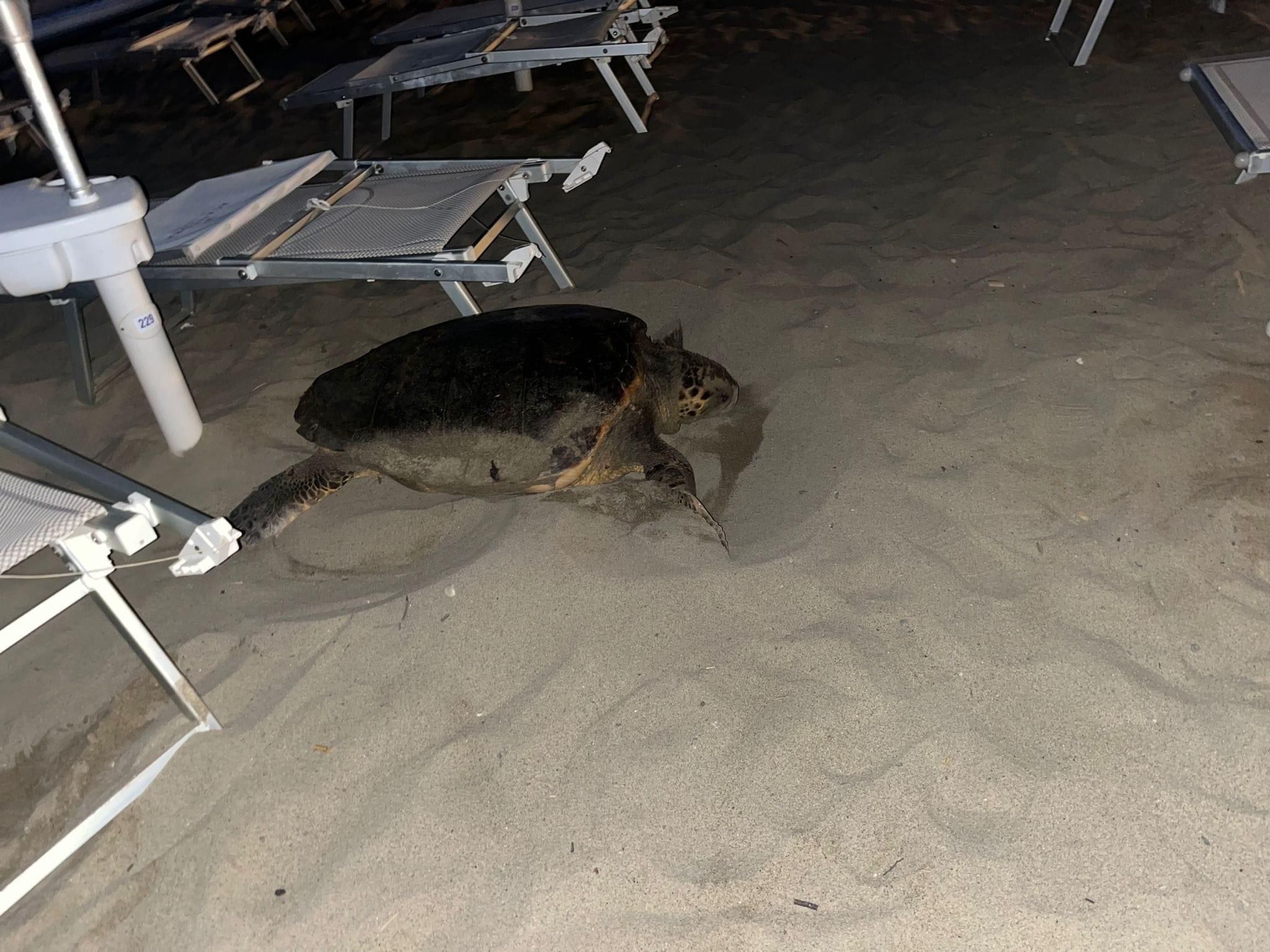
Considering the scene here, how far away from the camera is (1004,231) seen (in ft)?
11.6

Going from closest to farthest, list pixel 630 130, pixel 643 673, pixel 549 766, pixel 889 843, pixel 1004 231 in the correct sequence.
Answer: pixel 889 843 → pixel 549 766 → pixel 643 673 → pixel 1004 231 → pixel 630 130

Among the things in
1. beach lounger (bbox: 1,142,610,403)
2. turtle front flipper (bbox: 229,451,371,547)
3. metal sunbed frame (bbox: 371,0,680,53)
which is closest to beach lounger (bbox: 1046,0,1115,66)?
metal sunbed frame (bbox: 371,0,680,53)

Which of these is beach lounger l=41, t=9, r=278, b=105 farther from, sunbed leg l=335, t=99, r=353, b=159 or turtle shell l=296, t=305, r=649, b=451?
turtle shell l=296, t=305, r=649, b=451

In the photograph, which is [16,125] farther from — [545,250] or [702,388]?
[702,388]

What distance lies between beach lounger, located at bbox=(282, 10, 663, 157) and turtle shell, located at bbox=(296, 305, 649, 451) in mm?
2306

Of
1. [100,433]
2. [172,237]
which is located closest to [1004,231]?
[172,237]

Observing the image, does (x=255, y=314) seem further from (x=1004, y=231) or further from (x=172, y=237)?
(x=1004, y=231)

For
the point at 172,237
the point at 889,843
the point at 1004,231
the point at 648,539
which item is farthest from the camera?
the point at 1004,231

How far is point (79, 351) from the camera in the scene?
10.3ft

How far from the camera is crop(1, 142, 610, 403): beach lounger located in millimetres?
2602

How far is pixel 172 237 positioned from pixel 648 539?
79.9 inches

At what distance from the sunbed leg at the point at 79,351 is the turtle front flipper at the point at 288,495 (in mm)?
1142

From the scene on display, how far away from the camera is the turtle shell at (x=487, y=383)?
7.68 ft

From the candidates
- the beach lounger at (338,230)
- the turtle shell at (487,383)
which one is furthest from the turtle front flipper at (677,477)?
the beach lounger at (338,230)
